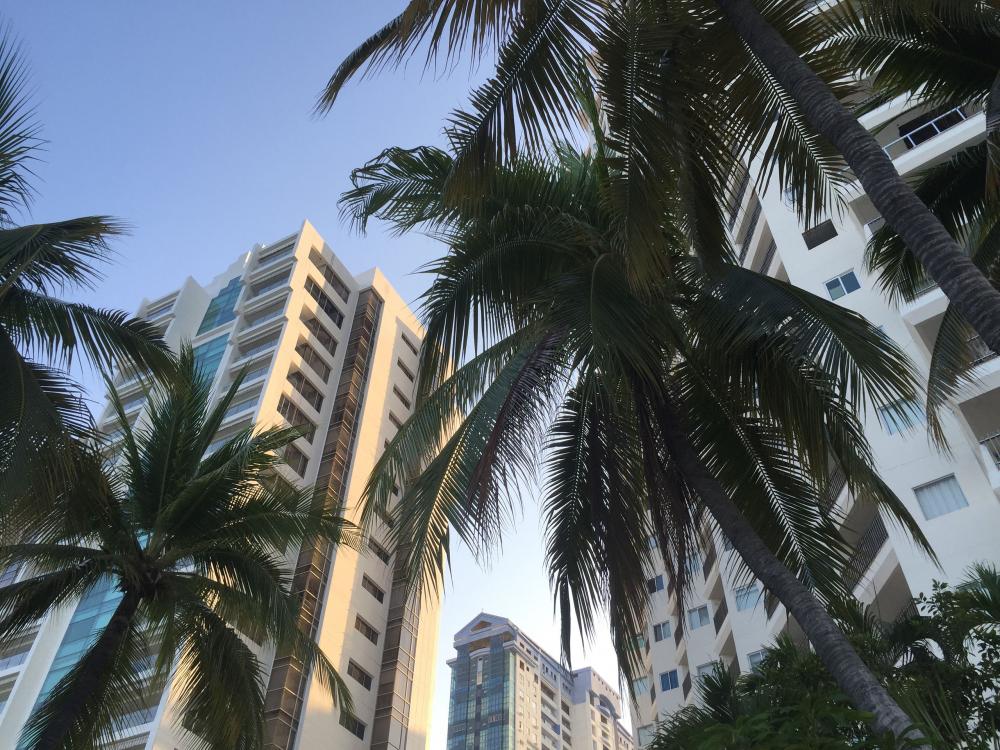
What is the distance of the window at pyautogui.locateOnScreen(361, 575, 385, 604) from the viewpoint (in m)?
44.3

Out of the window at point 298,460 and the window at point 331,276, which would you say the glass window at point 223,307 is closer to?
the window at point 331,276

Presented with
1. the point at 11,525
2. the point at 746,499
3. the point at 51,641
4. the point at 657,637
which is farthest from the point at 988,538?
the point at 51,641

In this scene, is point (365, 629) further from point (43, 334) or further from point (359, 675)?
point (43, 334)

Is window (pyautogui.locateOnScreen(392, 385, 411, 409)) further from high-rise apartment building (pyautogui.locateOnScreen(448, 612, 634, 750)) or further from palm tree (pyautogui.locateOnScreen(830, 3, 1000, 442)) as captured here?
high-rise apartment building (pyautogui.locateOnScreen(448, 612, 634, 750))

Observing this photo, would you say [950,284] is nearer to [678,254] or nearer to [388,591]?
[678,254]

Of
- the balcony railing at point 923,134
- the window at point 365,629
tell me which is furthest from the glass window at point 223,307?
the balcony railing at point 923,134

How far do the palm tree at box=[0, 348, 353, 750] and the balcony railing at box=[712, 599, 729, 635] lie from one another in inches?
943

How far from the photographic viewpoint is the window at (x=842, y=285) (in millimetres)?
26391

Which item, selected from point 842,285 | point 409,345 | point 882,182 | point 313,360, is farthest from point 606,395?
point 409,345

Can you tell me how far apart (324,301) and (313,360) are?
481 centimetres

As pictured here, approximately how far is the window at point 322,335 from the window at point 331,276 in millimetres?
3663

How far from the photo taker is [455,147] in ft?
27.2

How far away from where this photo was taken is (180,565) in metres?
14.3

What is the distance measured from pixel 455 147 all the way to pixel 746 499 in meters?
5.22
